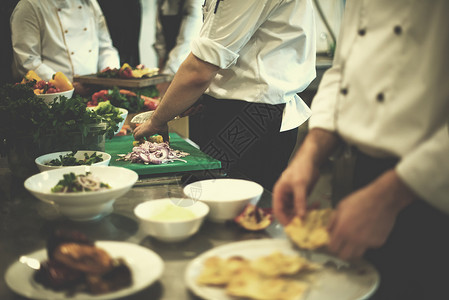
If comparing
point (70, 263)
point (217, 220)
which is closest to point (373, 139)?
point (217, 220)

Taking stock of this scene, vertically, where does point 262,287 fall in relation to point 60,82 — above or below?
below

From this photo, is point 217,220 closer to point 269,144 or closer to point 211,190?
point 211,190

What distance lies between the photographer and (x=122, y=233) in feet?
4.05

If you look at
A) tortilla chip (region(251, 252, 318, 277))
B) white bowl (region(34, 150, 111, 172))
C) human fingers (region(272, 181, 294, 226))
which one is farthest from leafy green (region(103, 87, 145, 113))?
tortilla chip (region(251, 252, 318, 277))

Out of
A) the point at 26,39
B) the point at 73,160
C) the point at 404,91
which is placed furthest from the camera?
the point at 26,39

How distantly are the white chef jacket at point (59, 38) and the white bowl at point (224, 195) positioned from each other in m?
2.55

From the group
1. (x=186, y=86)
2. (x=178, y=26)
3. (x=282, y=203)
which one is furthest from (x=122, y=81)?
(x=282, y=203)

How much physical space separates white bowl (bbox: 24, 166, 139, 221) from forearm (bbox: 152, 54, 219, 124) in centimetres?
57

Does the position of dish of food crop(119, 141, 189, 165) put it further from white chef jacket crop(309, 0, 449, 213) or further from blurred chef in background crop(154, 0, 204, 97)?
blurred chef in background crop(154, 0, 204, 97)

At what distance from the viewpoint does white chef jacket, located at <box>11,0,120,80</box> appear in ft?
11.5

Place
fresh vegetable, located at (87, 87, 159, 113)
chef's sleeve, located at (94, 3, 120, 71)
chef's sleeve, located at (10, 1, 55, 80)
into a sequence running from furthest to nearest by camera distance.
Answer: chef's sleeve, located at (94, 3, 120, 71)
chef's sleeve, located at (10, 1, 55, 80)
fresh vegetable, located at (87, 87, 159, 113)

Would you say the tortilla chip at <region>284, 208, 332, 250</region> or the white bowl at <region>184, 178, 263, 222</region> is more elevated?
the tortilla chip at <region>284, 208, 332, 250</region>

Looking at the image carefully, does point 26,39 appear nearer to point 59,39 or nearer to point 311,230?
point 59,39

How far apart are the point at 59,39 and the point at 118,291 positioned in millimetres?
3315
